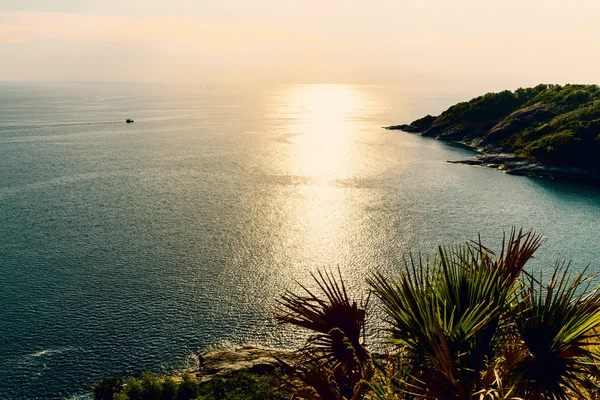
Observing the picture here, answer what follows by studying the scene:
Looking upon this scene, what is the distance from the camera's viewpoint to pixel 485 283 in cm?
869

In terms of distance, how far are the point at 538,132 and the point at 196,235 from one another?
440ft

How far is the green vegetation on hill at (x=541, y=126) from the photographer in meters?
132

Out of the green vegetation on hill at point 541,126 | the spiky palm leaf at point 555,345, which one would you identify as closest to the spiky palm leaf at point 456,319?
the spiky palm leaf at point 555,345

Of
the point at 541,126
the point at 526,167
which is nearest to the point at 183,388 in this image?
the point at 526,167

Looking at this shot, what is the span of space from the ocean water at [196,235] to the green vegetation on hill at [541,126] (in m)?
18.0

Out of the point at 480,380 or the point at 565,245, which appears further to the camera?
the point at 565,245

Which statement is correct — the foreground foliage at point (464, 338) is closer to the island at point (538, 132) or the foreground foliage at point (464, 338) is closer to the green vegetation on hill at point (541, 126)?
the island at point (538, 132)

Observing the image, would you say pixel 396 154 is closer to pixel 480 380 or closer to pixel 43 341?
pixel 43 341

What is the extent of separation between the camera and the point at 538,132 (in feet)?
502

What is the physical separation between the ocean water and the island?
10.7m

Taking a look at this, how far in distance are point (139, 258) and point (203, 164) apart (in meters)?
74.3

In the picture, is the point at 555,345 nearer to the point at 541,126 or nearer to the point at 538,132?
the point at 538,132

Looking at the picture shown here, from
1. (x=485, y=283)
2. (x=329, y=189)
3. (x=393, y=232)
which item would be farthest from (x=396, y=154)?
(x=485, y=283)

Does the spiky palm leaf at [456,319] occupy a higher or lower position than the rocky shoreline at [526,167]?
higher
